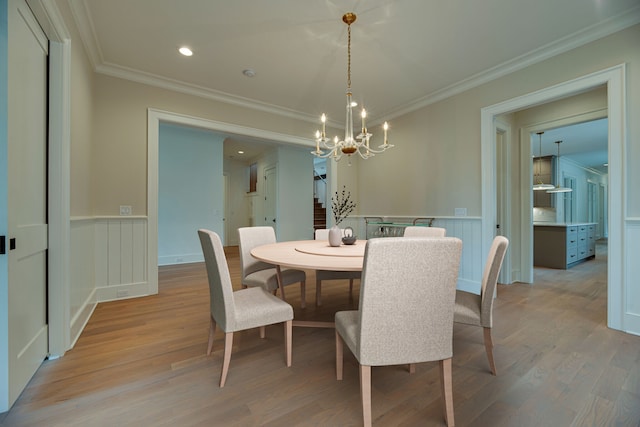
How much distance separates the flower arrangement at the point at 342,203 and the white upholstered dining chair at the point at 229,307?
3018 millimetres

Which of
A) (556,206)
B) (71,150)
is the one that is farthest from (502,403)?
(556,206)

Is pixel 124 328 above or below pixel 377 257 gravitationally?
below

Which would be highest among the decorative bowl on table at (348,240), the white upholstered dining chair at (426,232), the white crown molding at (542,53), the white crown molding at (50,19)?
the white crown molding at (542,53)

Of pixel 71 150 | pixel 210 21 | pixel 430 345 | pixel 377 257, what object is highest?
pixel 210 21

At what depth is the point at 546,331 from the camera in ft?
7.31

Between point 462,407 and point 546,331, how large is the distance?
145 centimetres

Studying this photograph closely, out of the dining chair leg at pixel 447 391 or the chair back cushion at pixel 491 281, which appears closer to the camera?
the dining chair leg at pixel 447 391

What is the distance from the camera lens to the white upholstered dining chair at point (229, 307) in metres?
1.52

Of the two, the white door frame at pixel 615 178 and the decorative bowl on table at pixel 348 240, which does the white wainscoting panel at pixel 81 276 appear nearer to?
the decorative bowl on table at pixel 348 240

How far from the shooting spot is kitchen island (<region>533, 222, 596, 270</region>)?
186 inches

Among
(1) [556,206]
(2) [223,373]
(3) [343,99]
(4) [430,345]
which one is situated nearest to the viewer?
(4) [430,345]

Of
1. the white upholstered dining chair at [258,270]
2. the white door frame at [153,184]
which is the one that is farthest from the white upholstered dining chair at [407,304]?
the white door frame at [153,184]

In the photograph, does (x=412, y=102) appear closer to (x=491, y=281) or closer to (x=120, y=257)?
(x=491, y=281)

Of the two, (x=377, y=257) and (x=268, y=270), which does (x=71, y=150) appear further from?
(x=377, y=257)
